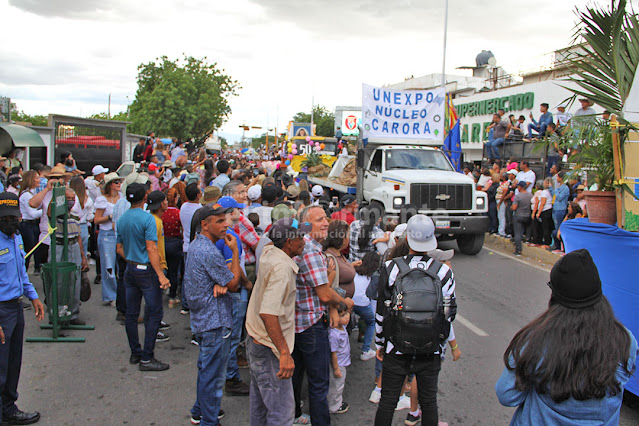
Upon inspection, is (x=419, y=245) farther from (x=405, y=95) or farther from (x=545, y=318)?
(x=405, y=95)

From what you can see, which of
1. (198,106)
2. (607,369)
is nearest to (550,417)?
(607,369)

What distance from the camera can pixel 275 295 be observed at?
10.4ft

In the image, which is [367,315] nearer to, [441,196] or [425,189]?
[425,189]

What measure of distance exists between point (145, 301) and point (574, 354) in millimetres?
4083

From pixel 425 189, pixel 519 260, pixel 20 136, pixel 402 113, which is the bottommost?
pixel 519 260

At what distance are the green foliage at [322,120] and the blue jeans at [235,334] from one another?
213ft

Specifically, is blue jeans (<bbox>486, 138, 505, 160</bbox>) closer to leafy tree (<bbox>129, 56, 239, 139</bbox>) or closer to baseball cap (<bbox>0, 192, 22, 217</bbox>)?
baseball cap (<bbox>0, 192, 22, 217</bbox>)

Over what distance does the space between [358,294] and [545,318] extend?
2763 millimetres

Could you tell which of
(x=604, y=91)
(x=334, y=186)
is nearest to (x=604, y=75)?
(x=604, y=91)

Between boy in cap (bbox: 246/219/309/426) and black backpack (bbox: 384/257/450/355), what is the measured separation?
691 mm

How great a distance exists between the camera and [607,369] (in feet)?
6.99

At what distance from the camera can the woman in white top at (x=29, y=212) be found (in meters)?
7.45

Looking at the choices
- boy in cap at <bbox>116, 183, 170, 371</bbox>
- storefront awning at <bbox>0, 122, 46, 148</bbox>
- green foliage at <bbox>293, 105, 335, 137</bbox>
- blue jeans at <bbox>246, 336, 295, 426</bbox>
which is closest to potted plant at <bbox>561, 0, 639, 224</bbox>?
blue jeans at <bbox>246, 336, 295, 426</bbox>

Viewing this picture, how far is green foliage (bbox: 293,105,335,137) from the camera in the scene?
70.4 meters
